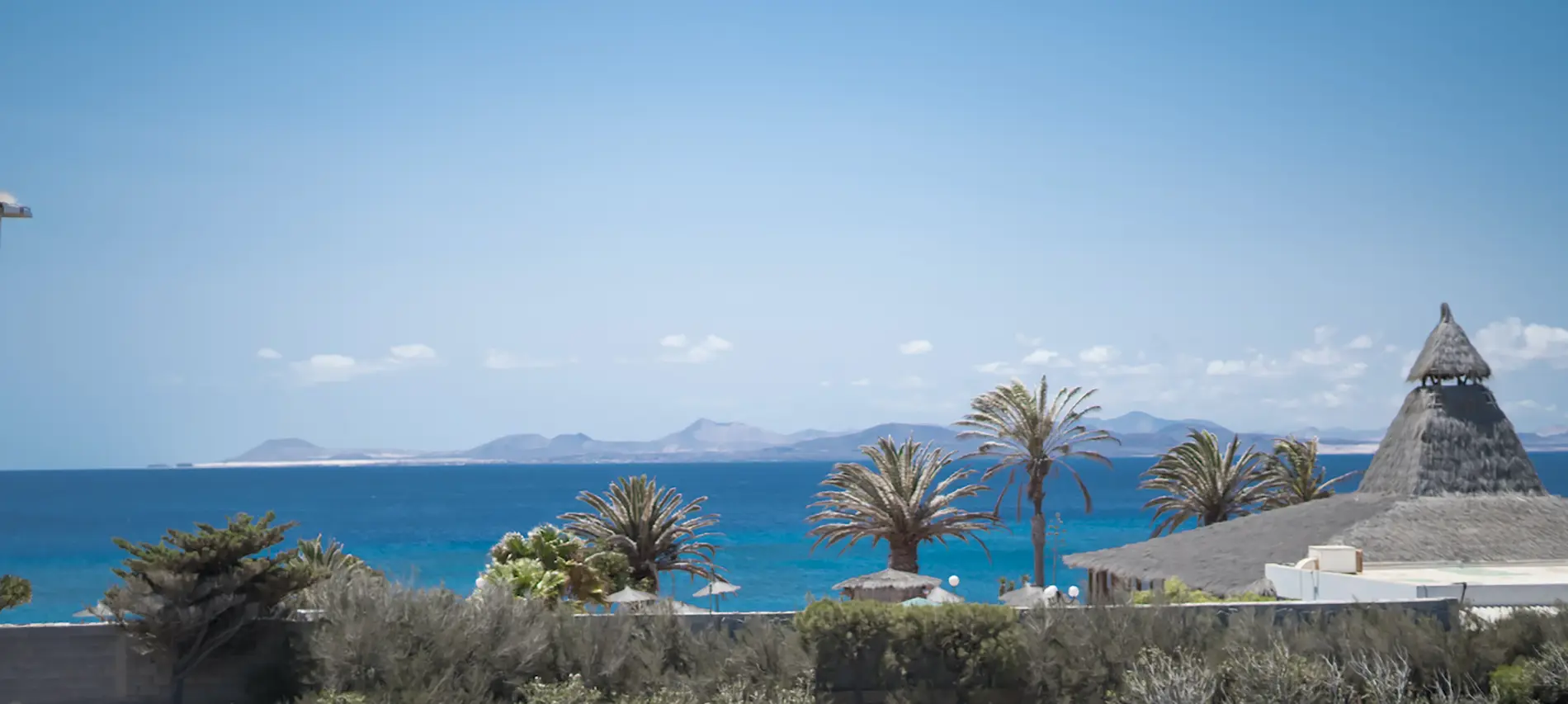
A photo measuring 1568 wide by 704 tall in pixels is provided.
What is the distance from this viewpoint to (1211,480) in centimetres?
4609

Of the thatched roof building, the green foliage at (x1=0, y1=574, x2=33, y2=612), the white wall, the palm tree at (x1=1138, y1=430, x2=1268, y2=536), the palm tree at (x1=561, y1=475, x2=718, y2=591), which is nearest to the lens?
the green foliage at (x1=0, y1=574, x2=33, y2=612)

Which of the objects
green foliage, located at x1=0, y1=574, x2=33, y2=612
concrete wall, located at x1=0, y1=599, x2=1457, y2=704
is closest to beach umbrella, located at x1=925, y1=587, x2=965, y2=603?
concrete wall, located at x1=0, y1=599, x2=1457, y2=704

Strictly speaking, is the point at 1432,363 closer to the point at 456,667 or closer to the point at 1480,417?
the point at 1480,417

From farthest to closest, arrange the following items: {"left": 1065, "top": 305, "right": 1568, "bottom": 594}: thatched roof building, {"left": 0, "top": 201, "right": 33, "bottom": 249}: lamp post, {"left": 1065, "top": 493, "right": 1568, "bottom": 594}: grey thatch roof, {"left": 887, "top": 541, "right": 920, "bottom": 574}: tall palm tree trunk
→ {"left": 887, "top": 541, "right": 920, "bottom": 574}: tall palm tree trunk
{"left": 1065, "top": 305, "right": 1568, "bottom": 594}: thatched roof building
{"left": 1065, "top": 493, "right": 1568, "bottom": 594}: grey thatch roof
{"left": 0, "top": 201, "right": 33, "bottom": 249}: lamp post

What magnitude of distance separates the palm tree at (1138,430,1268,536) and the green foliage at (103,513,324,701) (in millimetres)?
35419

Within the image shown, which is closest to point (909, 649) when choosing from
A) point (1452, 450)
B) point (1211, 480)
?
point (1452, 450)

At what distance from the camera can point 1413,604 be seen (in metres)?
19.1

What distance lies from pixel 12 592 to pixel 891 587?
2123 cm

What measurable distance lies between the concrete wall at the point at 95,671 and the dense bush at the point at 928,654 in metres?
1.27

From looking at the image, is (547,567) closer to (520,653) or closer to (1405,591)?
(520,653)

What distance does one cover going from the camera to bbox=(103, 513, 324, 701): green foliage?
16594mm

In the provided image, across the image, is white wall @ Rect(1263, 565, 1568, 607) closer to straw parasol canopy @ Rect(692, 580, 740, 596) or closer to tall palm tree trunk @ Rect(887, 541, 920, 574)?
straw parasol canopy @ Rect(692, 580, 740, 596)

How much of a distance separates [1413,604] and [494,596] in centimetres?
1392

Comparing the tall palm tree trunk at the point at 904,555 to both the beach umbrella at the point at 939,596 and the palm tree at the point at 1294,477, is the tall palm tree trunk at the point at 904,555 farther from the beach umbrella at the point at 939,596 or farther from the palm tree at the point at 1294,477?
the palm tree at the point at 1294,477
